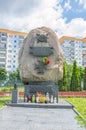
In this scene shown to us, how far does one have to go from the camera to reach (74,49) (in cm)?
9850

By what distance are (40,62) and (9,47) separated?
217 ft

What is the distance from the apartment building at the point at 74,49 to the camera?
95938 millimetres

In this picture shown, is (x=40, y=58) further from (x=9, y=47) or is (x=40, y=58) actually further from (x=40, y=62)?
(x=9, y=47)

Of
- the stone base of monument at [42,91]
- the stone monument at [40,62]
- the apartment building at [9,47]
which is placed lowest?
the stone base of monument at [42,91]

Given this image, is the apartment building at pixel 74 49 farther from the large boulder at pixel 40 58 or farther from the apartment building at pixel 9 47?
the large boulder at pixel 40 58


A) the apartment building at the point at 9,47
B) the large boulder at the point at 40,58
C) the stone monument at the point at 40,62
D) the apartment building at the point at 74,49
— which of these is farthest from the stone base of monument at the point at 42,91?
the apartment building at the point at 74,49

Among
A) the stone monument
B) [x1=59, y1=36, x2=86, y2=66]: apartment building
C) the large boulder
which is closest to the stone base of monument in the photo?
the stone monument

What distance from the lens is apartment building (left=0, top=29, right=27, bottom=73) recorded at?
8119 centimetres

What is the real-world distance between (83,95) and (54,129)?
2232 centimetres

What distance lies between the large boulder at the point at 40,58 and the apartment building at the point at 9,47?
6186 centimetres

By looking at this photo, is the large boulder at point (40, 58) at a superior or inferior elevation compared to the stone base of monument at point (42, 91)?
superior

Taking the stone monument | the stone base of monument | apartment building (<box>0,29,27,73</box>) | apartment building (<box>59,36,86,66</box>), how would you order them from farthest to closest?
apartment building (<box>59,36,86,66</box>) → apartment building (<box>0,29,27,73</box>) → the stone monument → the stone base of monument

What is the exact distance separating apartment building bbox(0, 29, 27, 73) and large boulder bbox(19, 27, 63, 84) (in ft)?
203

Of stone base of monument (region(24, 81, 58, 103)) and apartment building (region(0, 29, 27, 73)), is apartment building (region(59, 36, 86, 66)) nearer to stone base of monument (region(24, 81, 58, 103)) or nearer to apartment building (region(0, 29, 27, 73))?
apartment building (region(0, 29, 27, 73))
